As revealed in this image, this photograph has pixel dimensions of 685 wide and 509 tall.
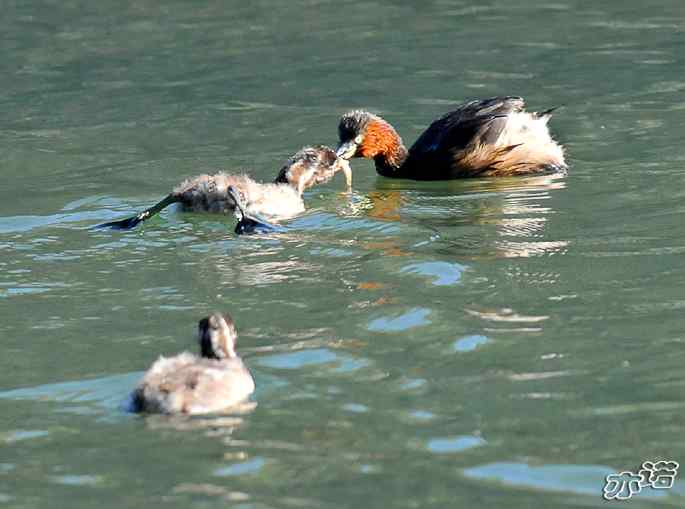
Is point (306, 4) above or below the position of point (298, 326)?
above

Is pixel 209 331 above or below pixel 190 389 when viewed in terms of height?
above

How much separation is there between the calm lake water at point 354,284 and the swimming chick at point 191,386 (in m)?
0.09

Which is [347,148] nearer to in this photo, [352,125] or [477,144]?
[352,125]

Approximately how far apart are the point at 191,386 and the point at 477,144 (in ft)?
18.8

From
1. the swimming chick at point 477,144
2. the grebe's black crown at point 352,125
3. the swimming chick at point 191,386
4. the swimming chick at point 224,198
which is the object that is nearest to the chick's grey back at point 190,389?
the swimming chick at point 191,386

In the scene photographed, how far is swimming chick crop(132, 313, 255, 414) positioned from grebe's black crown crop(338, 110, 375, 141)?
5.60m

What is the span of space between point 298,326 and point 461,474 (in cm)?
216

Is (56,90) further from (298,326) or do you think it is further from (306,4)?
(298,326)

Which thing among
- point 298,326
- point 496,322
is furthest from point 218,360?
point 496,322

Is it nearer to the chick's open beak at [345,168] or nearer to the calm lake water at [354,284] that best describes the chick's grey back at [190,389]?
the calm lake water at [354,284]

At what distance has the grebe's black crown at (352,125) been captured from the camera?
40.1ft

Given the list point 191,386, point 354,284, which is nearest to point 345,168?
point 354,284

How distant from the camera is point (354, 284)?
27.8 ft

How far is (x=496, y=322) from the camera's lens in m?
7.55
